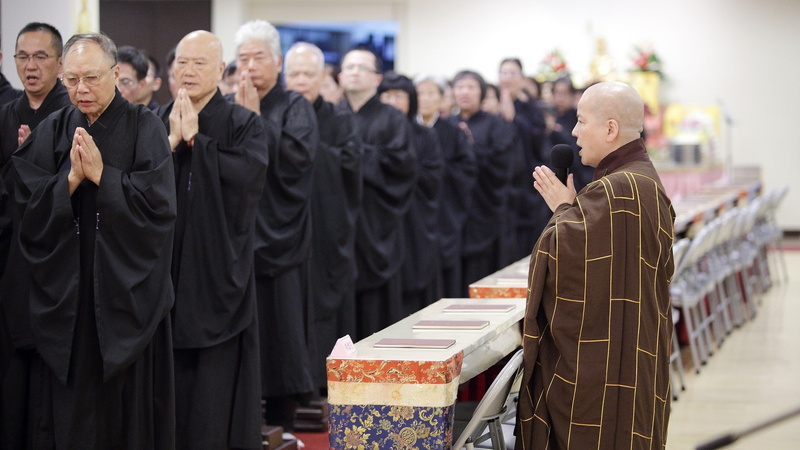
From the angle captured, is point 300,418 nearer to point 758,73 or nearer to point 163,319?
point 163,319

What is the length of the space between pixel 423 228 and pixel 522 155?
215cm

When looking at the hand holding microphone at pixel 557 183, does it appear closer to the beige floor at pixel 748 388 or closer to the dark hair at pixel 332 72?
the beige floor at pixel 748 388

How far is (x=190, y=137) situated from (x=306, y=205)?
950mm

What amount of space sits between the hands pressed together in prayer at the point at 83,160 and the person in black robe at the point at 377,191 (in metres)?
2.55

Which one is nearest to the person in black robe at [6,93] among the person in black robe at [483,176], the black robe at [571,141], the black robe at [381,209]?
the black robe at [381,209]

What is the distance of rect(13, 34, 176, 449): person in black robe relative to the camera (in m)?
3.52

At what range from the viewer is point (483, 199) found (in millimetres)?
8008

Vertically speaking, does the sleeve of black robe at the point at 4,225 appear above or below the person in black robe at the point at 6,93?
below

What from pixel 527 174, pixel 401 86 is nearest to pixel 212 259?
pixel 401 86

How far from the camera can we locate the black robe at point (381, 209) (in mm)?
5992

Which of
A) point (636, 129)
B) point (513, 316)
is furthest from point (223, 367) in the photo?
point (636, 129)

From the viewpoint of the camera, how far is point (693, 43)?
1471cm

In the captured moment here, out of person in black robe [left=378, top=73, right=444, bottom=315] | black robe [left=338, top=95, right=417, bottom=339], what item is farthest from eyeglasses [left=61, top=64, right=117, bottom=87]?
person in black robe [left=378, top=73, right=444, bottom=315]

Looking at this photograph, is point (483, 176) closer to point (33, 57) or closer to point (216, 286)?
point (216, 286)
